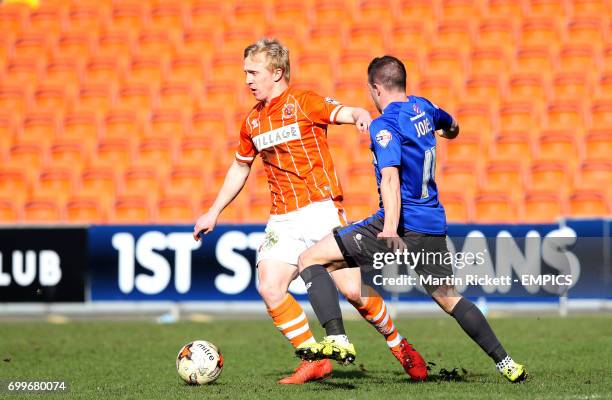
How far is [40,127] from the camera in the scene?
16953 mm

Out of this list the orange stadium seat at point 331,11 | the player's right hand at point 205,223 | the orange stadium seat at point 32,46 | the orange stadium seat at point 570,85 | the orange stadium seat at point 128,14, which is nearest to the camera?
the player's right hand at point 205,223

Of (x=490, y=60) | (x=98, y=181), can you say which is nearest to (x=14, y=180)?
(x=98, y=181)

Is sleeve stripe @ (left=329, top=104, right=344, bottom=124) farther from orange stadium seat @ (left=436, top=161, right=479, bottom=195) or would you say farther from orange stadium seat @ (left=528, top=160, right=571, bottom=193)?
orange stadium seat @ (left=528, top=160, right=571, bottom=193)

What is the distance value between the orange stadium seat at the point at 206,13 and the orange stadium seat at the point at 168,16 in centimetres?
21

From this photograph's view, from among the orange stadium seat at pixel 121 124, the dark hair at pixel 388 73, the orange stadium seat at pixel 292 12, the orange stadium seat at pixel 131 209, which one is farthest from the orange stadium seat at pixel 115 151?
the dark hair at pixel 388 73

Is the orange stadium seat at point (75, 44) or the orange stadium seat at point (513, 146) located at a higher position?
the orange stadium seat at point (75, 44)

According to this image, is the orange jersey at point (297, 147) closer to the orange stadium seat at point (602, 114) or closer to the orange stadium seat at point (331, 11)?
the orange stadium seat at point (602, 114)

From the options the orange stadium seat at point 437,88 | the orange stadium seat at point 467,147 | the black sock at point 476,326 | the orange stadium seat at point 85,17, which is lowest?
the black sock at point 476,326

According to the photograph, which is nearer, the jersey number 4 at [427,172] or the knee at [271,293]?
the jersey number 4 at [427,172]

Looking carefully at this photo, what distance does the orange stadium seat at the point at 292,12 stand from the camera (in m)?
18.0

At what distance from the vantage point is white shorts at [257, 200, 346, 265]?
6309 mm

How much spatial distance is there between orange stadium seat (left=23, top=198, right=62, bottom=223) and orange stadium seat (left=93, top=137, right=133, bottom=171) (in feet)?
3.80

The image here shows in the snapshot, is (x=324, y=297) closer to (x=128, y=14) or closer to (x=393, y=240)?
(x=393, y=240)

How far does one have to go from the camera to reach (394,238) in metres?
Result: 5.51
